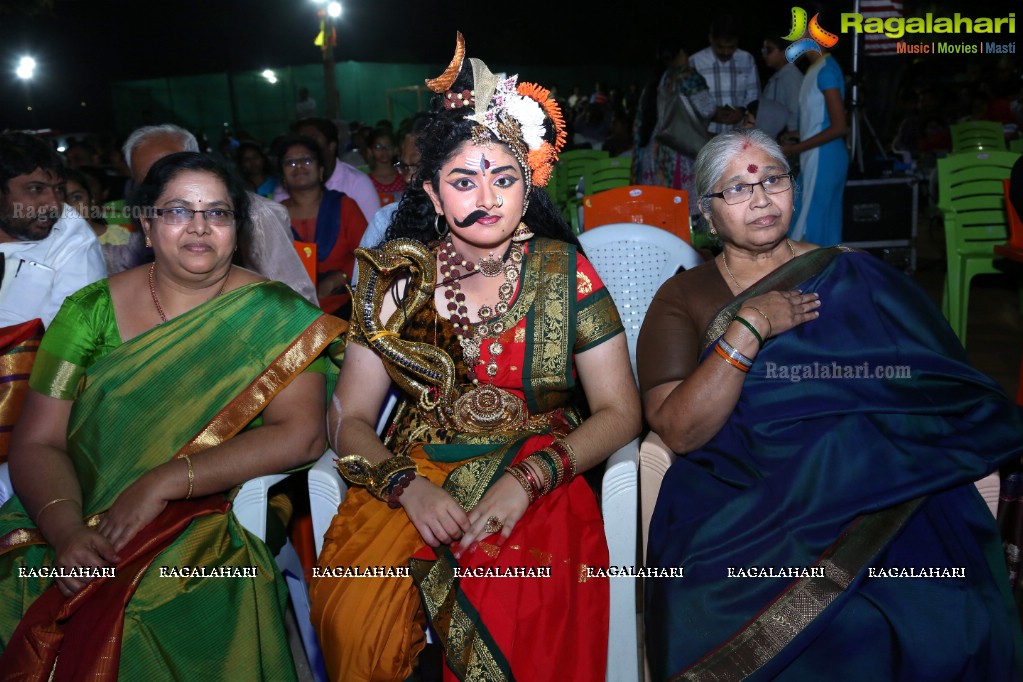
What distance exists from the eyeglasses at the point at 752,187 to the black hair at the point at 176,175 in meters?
1.43

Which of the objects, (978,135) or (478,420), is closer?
(478,420)

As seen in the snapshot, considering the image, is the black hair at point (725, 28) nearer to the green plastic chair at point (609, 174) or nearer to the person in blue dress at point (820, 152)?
the person in blue dress at point (820, 152)

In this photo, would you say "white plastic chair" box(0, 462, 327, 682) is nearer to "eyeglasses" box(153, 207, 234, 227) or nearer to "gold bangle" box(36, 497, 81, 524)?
"gold bangle" box(36, 497, 81, 524)

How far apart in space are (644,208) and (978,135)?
6.52m

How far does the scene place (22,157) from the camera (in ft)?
10.1

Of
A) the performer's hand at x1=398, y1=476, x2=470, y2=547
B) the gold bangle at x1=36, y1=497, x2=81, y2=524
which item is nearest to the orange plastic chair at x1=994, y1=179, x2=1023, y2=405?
the performer's hand at x1=398, y1=476, x2=470, y2=547

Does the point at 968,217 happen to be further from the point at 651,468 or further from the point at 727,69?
the point at 651,468

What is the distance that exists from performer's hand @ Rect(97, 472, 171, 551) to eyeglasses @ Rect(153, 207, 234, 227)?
0.71 m

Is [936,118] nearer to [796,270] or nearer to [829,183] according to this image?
[829,183]

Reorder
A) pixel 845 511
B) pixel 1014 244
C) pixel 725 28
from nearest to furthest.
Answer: pixel 845 511
pixel 1014 244
pixel 725 28

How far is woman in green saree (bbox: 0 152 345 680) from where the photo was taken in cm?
192

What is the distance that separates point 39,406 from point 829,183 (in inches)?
190

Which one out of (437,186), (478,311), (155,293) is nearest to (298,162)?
(155,293)

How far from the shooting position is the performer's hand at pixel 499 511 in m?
2.02
